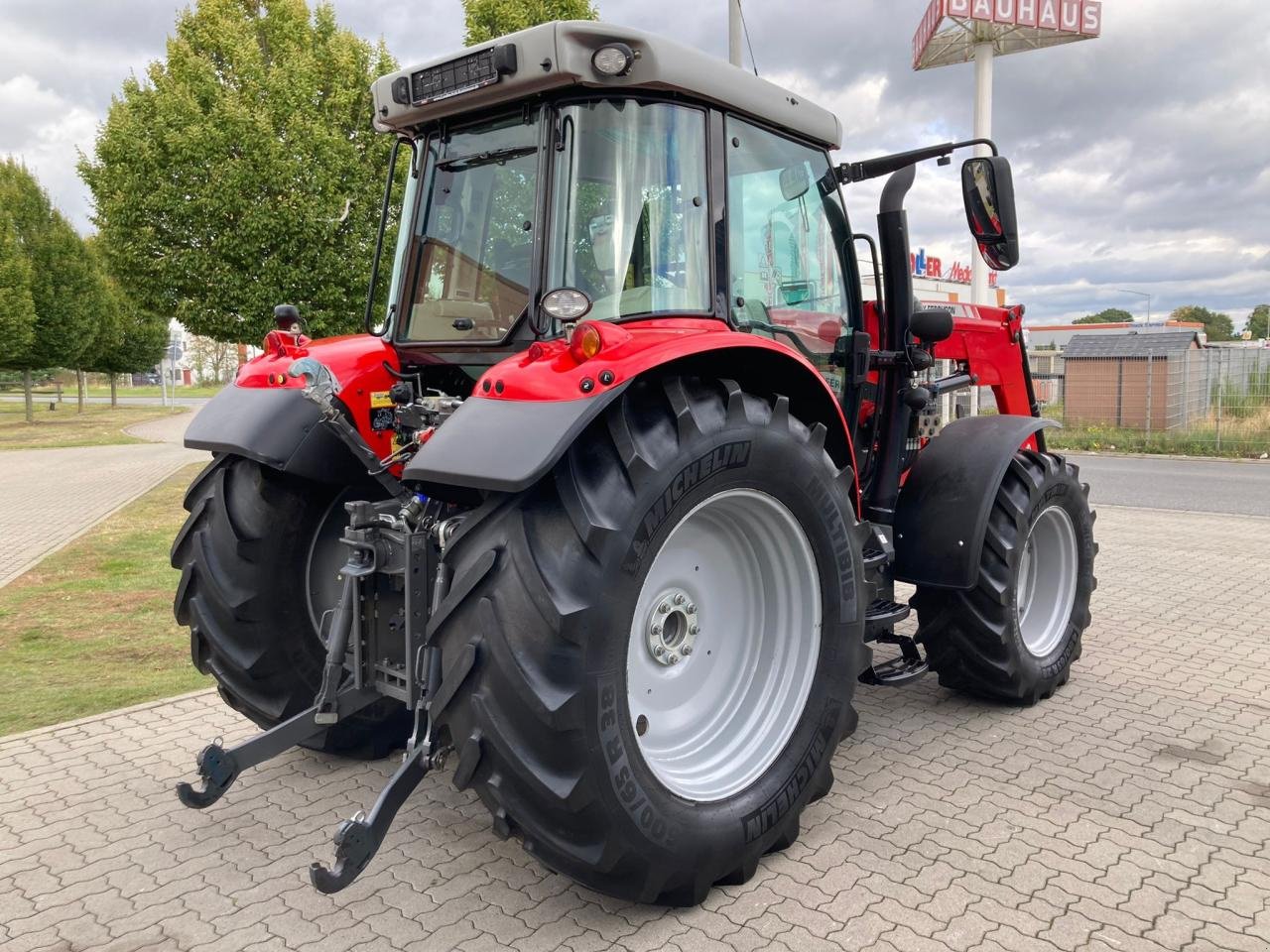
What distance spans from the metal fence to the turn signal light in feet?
53.1

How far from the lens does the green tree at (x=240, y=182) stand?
11.8m

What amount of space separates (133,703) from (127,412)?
1427 inches

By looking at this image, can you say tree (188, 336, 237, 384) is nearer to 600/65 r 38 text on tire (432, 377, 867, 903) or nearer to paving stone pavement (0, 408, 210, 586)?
paving stone pavement (0, 408, 210, 586)

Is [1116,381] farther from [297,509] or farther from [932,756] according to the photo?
[297,509]

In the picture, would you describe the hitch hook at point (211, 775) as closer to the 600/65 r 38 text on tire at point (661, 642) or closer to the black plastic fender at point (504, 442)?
the 600/65 r 38 text on tire at point (661, 642)

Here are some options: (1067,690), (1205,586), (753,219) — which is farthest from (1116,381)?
(753,219)

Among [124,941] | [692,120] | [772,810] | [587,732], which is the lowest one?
[124,941]

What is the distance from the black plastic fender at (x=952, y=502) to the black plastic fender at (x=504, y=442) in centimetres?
208

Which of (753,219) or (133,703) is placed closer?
(753,219)

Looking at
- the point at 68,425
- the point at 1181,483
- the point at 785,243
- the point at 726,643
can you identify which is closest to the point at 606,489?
the point at 726,643

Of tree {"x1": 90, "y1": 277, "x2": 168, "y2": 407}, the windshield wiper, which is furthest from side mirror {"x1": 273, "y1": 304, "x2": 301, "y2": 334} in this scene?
tree {"x1": 90, "y1": 277, "x2": 168, "y2": 407}

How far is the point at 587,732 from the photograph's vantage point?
2.43 meters

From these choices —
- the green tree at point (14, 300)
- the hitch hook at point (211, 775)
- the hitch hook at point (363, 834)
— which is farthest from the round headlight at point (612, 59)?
the green tree at point (14, 300)

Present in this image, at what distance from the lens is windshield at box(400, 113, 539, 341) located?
3215 millimetres
